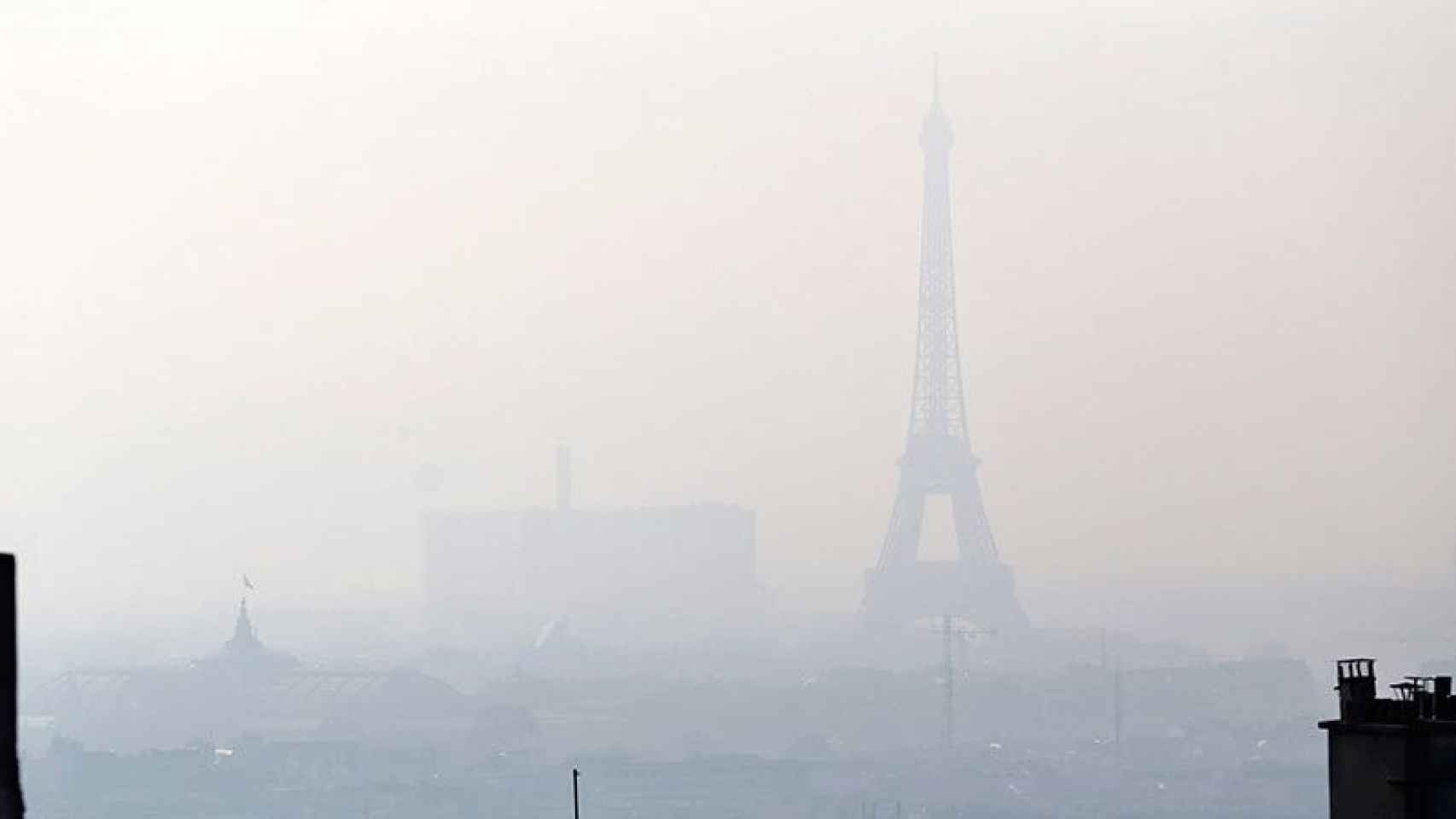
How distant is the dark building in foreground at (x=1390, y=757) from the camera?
37.7 ft

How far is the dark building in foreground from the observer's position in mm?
11484

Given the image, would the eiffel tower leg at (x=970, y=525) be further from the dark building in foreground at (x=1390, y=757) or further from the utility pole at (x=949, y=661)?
the dark building in foreground at (x=1390, y=757)

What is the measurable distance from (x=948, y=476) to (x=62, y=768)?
70.4 ft

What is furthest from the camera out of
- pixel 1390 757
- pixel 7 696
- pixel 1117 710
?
pixel 1117 710

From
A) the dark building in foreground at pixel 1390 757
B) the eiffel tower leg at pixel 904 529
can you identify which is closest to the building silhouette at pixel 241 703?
the eiffel tower leg at pixel 904 529

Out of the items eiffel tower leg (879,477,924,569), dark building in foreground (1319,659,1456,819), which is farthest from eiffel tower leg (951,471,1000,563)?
dark building in foreground (1319,659,1456,819)

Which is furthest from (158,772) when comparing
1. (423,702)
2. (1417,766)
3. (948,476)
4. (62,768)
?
(1417,766)

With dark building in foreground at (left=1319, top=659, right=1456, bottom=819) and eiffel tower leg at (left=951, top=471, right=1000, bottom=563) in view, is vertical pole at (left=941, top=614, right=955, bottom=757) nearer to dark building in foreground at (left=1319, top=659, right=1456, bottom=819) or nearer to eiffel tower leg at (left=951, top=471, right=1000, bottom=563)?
eiffel tower leg at (left=951, top=471, right=1000, bottom=563)

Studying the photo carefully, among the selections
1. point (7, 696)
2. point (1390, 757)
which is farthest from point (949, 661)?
point (7, 696)

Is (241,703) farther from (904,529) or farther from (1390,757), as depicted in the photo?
(1390,757)

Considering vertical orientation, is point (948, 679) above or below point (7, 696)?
below

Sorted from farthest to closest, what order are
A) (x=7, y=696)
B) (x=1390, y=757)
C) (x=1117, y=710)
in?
(x=1117, y=710) → (x=1390, y=757) → (x=7, y=696)

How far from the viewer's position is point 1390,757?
1171 cm

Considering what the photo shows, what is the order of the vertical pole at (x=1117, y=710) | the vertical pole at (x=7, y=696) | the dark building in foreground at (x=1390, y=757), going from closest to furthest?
the vertical pole at (x=7, y=696) < the dark building in foreground at (x=1390, y=757) < the vertical pole at (x=1117, y=710)
